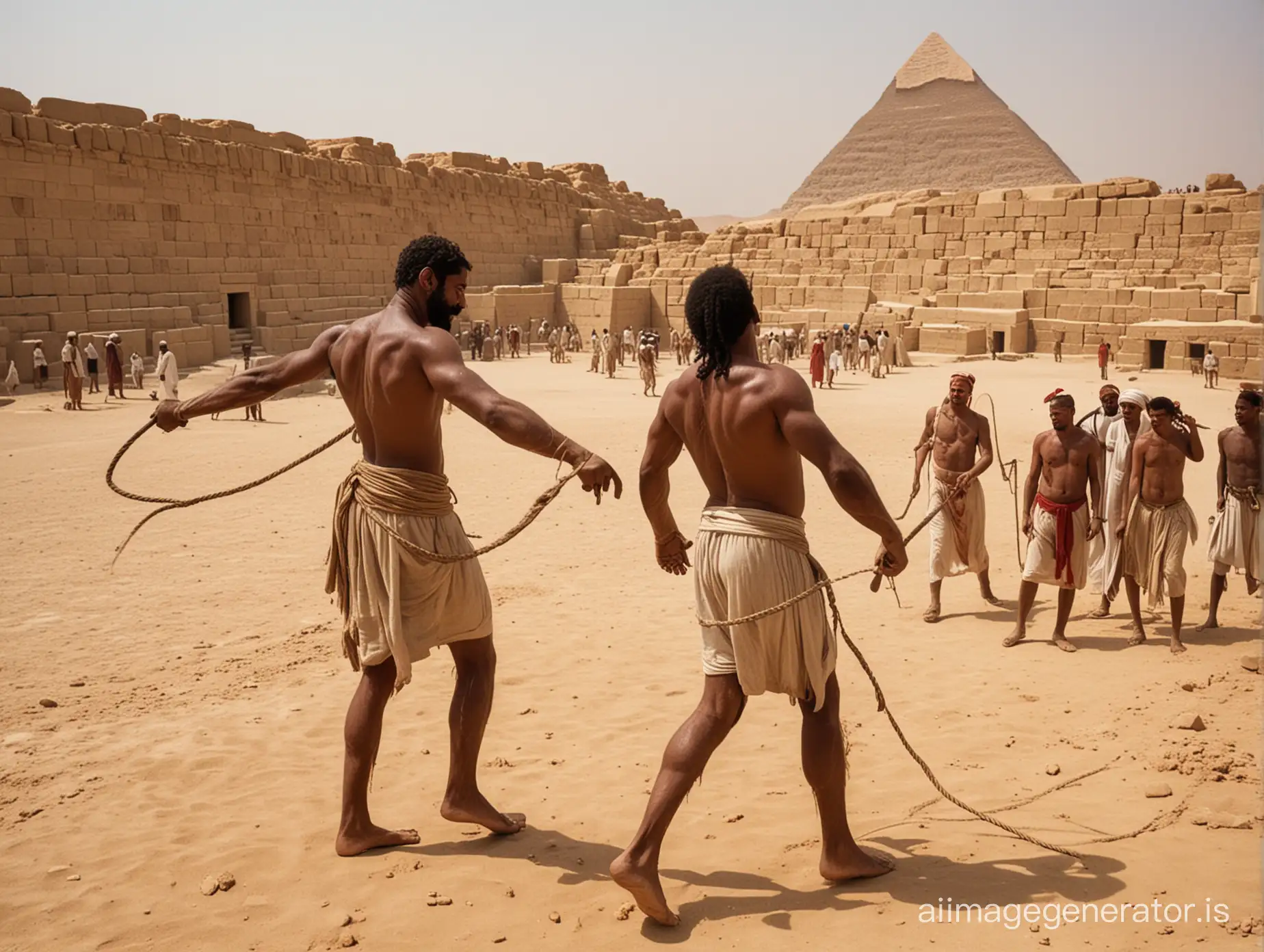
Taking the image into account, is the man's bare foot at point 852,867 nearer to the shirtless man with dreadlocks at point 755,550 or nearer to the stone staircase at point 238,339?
the shirtless man with dreadlocks at point 755,550

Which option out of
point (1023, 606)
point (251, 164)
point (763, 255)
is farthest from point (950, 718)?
point (763, 255)

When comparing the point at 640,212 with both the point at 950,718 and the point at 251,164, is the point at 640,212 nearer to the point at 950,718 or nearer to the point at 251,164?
the point at 251,164

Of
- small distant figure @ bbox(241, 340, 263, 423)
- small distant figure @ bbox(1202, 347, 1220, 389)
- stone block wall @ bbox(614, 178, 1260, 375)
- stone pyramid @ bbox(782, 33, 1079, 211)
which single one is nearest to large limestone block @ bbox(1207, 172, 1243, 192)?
stone block wall @ bbox(614, 178, 1260, 375)

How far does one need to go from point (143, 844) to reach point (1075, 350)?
2726 cm

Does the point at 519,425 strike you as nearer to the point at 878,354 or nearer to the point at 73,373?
the point at 73,373

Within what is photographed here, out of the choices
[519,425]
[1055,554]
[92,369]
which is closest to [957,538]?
[1055,554]

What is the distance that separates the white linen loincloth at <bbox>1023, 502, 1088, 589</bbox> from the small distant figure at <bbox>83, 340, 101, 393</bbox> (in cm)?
1718

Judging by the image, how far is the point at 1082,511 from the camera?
6.20 metres

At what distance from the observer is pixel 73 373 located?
17078 millimetres

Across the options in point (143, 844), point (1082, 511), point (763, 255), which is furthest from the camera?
point (763, 255)

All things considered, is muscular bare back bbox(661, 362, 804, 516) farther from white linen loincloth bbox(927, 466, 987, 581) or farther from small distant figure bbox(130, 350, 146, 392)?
small distant figure bbox(130, 350, 146, 392)

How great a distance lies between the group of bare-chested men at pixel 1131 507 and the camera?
616cm

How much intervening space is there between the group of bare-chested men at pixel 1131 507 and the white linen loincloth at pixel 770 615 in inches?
124

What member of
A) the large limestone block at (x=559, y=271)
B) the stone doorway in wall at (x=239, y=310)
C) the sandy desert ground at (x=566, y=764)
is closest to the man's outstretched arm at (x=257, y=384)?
the sandy desert ground at (x=566, y=764)
